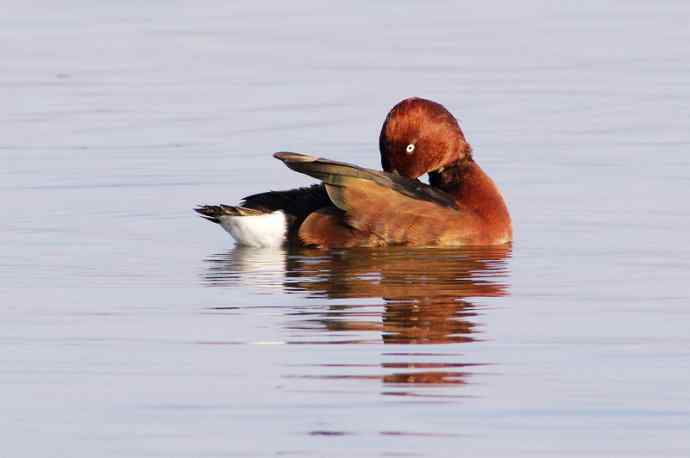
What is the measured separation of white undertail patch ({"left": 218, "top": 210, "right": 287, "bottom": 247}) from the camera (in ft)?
39.5

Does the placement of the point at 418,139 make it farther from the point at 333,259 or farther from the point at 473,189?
the point at 333,259

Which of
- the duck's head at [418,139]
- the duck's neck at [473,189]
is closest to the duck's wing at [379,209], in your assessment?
the duck's neck at [473,189]

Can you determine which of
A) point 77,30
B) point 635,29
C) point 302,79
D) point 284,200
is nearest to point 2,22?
point 77,30

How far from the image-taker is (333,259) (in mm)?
11609

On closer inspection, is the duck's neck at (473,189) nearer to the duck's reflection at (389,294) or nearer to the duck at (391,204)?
the duck at (391,204)

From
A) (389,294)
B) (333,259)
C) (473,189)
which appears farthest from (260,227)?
(389,294)

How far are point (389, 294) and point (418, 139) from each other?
2.49 m

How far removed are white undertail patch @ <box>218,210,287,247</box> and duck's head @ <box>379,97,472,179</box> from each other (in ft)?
2.96

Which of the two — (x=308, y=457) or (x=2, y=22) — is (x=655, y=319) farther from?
(x=2, y=22)

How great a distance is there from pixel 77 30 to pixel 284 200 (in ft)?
38.3

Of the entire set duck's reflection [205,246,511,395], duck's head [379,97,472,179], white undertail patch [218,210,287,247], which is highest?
duck's head [379,97,472,179]

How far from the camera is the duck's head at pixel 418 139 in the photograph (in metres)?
Result: 12.4

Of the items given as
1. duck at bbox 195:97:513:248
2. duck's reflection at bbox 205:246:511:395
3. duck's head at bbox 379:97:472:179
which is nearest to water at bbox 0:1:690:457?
duck's reflection at bbox 205:246:511:395

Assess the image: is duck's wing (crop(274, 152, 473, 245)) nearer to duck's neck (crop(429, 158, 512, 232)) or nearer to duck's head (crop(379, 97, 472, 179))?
duck's neck (crop(429, 158, 512, 232))
